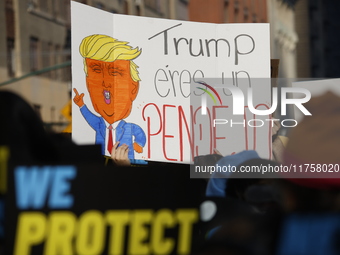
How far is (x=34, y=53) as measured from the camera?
23.8 meters

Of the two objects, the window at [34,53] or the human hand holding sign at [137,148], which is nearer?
the human hand holding sign at [137,148]

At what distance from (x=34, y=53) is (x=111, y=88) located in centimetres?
1955

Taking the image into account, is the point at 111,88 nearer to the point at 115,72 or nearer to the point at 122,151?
the point at 115,72

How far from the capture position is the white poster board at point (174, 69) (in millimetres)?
4375

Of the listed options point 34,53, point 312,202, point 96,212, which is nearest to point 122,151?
point 96,212

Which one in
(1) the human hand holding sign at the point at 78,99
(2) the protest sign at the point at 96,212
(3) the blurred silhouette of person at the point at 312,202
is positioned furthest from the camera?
(1) the human hand holding sign at the point at 78,99

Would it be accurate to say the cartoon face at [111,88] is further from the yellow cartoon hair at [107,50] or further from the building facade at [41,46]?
the building facade at [41,46]

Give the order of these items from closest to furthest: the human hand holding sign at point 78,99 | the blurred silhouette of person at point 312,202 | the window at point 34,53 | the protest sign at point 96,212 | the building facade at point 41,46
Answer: the blurred silhouette of person at point 312,202
the protest sign at point 96,212
the human hand holding sign at point 78,99
the building facade at point 41,46
the window at point 34,53

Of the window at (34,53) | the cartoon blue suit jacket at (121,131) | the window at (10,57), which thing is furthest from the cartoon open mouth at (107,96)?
the window at (34,53)

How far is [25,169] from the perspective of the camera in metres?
1.84

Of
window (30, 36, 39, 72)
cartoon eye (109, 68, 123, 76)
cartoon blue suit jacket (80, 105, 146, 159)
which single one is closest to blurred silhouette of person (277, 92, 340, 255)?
cartoon blue suit jacket (80, 105, 146, 159)

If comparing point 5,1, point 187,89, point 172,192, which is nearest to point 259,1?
point 5,1

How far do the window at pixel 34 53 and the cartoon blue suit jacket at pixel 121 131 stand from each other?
63.1 ft

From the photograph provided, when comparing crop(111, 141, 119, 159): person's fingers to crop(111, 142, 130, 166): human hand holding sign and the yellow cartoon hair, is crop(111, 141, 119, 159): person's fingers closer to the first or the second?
crop(111, 142, 130, 166): human hand holding sign
